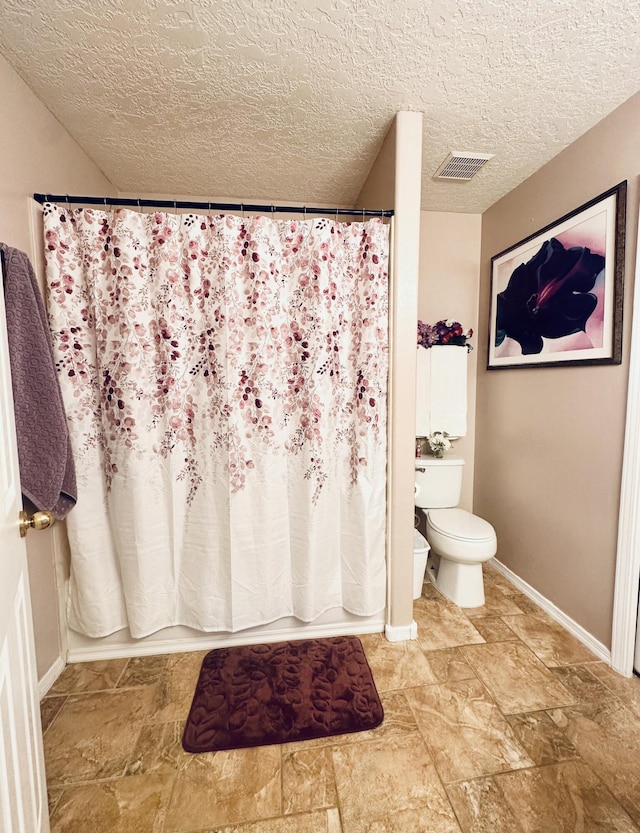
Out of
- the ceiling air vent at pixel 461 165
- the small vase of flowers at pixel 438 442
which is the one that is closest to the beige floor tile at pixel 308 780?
the small vase of flowers at pixel 438 442

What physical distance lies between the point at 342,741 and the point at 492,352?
2.28m

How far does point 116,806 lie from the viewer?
44.1 inches

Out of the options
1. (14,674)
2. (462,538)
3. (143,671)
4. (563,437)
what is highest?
(563,437)

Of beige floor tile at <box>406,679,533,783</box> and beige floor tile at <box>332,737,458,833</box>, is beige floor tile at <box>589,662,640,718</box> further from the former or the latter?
beige floor tile at <box>332,737,458,833</box>

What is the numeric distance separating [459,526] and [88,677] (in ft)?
6.53

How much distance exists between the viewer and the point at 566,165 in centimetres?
190

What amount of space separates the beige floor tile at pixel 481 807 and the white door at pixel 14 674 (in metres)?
1.15

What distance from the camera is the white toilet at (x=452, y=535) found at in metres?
2.02

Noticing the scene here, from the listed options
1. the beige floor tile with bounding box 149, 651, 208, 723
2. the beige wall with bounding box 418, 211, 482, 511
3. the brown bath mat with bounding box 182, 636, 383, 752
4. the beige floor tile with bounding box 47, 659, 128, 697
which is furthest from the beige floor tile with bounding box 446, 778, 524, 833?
the beige wall with bounding box 418, 211, 482, 511

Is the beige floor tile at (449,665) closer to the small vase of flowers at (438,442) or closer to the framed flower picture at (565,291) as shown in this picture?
the small vase of flowers at (438,442)

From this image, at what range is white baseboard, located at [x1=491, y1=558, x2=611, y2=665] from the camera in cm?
171

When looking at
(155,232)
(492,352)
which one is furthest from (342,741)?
(492,352)

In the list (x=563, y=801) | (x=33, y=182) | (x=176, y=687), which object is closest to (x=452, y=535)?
(x=563, y=801)

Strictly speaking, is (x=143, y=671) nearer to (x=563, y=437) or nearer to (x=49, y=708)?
(x=49, y=708)
